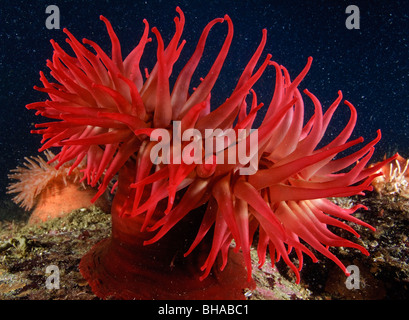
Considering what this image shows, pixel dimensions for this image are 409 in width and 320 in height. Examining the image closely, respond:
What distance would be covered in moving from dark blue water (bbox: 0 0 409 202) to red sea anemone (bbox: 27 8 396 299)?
Result: 437cm

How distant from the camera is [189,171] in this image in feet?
4.26

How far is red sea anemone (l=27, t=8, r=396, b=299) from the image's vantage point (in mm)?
1336

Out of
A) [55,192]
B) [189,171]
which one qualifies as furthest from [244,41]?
[189,171]

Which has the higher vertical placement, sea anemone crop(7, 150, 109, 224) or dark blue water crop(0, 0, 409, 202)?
dark blue water crop(0, 0, 409, 202)

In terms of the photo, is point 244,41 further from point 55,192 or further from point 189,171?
point 189,171

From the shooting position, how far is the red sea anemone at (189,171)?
134 centimetres

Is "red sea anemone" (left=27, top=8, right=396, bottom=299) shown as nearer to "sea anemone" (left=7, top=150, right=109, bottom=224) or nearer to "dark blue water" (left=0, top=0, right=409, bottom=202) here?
"sea anemone" (left=7, top=150, right=109, bottom=224)

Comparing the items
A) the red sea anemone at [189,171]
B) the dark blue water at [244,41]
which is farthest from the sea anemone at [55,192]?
the dark blue water at [244,41]

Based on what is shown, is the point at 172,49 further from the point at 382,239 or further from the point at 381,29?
the point at 381,29

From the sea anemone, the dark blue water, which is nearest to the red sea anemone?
the sea anemone

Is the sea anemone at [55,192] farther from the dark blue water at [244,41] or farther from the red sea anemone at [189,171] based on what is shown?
the dark blue water at [244,41]

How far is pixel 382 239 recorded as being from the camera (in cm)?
215
